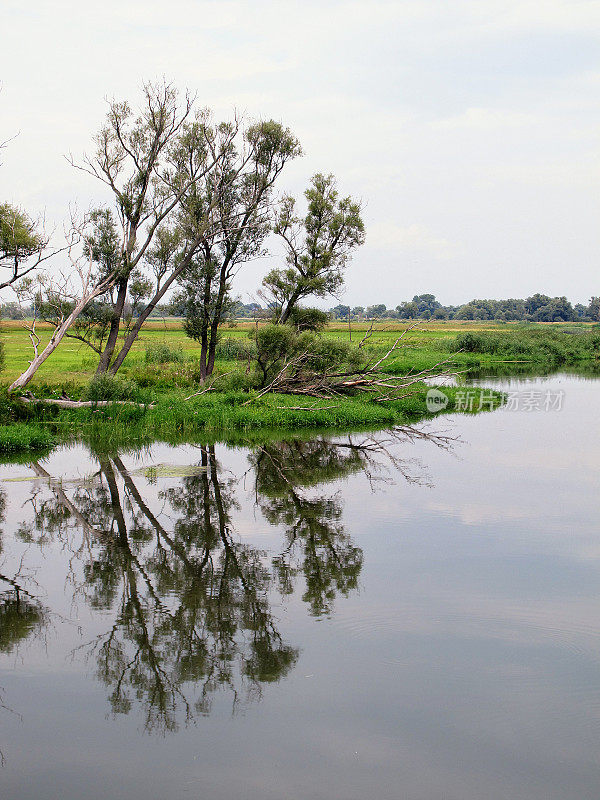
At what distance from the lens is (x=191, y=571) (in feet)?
30.8

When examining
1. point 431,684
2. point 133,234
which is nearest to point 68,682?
point 431,684

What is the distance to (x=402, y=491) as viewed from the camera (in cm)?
1410

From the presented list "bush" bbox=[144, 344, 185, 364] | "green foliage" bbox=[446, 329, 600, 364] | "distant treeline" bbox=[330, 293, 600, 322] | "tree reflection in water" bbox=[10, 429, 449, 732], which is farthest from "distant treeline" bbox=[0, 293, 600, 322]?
"tree reflection in water" bbox=[10, 429, 449, 732]

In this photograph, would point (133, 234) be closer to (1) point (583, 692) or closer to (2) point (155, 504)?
(2) point (155, 504)

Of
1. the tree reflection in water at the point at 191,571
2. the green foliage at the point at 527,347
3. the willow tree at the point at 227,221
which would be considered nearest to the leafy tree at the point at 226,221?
the willow tree at the point at 227,221

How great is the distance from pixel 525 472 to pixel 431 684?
9833 mm

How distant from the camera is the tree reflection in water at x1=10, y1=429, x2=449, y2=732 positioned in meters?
6.68

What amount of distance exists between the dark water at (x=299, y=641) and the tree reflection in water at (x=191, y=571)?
0.03 meters

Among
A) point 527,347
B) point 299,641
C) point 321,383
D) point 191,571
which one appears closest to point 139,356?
point 321,383

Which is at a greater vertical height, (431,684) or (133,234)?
(133,234)

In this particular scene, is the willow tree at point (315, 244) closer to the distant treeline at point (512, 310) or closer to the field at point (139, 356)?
the field at point (139, 356)
